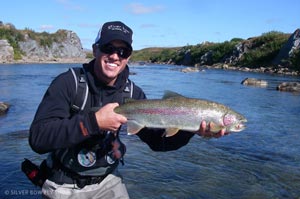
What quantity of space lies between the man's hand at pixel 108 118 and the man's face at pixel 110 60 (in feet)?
1.70

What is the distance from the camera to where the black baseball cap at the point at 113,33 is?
11.2ft

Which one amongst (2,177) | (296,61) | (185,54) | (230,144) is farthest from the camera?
(185,54)

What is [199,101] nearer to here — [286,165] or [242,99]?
[286,165]

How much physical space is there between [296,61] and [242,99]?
38.6 m

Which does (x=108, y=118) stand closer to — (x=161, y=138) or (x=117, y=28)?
(x=117, y=28)

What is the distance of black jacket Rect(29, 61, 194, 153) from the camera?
2971 millimetres

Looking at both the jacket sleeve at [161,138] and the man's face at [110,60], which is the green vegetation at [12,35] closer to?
the jacket sleeve at [161,138]

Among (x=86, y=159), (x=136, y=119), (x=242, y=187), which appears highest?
(x=136, y=119)

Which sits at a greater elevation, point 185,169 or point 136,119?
point 136,119

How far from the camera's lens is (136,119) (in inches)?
136

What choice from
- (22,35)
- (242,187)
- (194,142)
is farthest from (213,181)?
(22,35)

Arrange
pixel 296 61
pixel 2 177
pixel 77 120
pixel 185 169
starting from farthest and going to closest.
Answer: pixel 296 61 < pixel 185 169 < pixel 2 177 < pixel 77 120

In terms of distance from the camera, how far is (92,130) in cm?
296

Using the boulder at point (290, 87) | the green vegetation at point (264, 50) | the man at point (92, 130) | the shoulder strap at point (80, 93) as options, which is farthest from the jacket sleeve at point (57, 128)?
the green vegetation at point (264, 50)
